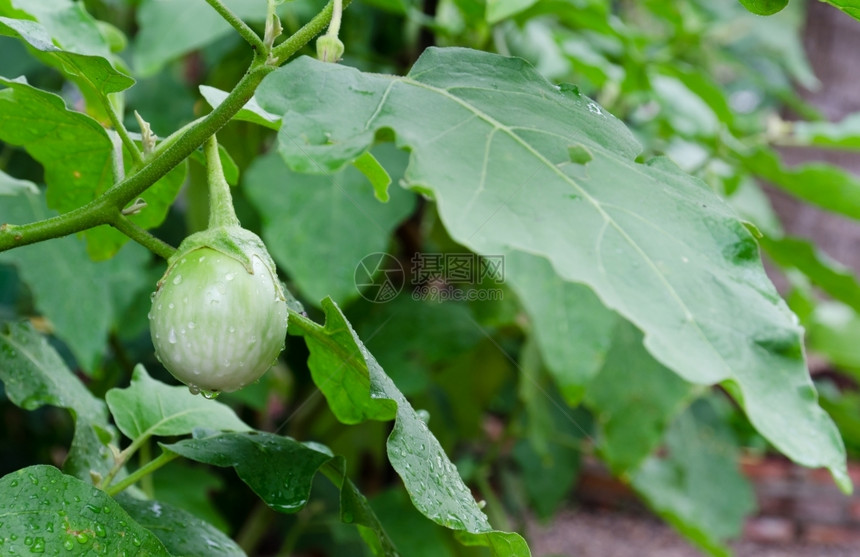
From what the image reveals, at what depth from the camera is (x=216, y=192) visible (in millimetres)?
411

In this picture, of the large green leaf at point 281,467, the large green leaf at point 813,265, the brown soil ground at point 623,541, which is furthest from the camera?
the brown soil ground at point 623,541

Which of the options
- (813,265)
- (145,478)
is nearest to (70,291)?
(145,478)

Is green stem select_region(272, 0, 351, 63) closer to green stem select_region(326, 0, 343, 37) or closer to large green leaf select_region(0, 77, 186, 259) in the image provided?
green stem select_region(326, 0, 343, 37)

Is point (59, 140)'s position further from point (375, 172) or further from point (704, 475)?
point (704, 475)

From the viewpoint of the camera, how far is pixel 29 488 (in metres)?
0.40

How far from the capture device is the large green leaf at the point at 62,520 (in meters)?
0.38

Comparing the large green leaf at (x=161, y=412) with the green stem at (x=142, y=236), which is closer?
the green stem at (x=142, y=236)

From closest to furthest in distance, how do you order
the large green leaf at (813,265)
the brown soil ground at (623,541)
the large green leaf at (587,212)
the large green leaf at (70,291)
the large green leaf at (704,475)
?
the large green leaf at (587,212)
the large green leaf at (70,291)
the large green leaf at (813,265)
the large green leaf at (704,475)
the brown soil ground at (623,541)

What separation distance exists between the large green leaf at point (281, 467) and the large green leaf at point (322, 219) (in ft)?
1.35

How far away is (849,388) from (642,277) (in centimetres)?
302

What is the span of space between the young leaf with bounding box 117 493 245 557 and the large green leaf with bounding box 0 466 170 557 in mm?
59

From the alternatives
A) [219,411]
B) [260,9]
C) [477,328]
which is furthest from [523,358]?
[219,411]

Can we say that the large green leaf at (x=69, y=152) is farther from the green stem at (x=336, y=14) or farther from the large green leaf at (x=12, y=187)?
the green stem at (x=336, y=14)

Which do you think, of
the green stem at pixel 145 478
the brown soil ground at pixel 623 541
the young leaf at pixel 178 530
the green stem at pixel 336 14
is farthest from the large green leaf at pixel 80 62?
the brown soil ground at pixel 623 541
